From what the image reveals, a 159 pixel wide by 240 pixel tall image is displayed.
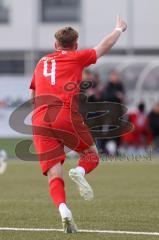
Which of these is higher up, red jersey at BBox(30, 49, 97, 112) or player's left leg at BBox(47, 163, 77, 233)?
red jersey at BBox(30, 49, 97, 112)

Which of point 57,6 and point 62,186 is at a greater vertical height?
point 62,186

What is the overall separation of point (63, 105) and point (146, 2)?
40.4 metres

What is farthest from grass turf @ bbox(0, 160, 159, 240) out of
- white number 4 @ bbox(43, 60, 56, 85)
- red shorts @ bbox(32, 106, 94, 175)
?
white number 4 @ bbox(43, 60, 56, 85)

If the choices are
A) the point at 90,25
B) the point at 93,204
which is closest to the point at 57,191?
the point at 93,204

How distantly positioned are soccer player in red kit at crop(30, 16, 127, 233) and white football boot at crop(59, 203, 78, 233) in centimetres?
5

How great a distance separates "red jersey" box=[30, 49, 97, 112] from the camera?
8.90 m

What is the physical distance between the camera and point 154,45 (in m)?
49.3

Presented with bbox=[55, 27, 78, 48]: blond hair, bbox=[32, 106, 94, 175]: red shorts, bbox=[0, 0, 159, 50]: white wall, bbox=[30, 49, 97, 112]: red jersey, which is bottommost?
bbox=[0, 0, 159, 50]: white wall

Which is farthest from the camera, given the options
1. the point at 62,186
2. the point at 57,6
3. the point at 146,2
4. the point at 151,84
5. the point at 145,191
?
the point at 57,6

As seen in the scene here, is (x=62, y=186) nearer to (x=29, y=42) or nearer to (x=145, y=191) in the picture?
(x=145, y=191)

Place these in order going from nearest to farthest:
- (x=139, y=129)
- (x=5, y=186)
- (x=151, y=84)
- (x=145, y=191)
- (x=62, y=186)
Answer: (x=62, y=186), (x=145, y=191), (x=5, y=186), (x=139, y=129), (x=151, y=84)

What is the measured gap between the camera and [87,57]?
29.2 feet

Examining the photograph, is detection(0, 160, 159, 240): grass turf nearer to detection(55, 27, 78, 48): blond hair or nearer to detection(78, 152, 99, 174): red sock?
detection(78, 152, 99, 174): red sock

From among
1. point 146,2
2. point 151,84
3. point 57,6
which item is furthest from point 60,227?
point 57,6
